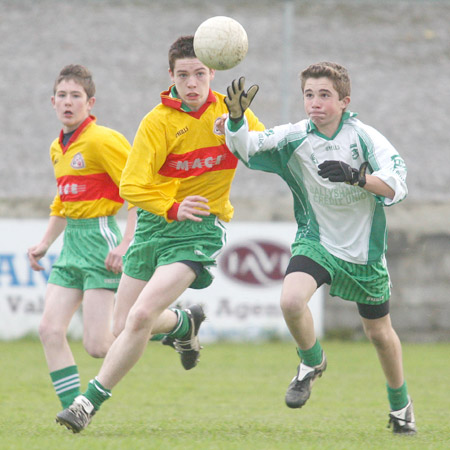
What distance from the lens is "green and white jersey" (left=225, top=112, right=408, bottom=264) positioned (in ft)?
18.8

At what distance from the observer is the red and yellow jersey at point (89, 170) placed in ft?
21.3

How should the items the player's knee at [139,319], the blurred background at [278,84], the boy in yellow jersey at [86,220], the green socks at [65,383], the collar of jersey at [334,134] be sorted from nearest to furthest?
the player's knee at [139,319], the collar of jersey at [334,134], the green socks at [65,383], the boy in yellow jersey at [86,220], the blurred background at [278,84]

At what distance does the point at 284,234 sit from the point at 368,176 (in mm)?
6332

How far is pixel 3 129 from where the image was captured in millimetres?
15484

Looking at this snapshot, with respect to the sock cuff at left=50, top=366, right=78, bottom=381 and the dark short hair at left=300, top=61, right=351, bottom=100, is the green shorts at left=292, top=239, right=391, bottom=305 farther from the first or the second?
the sock cuff at left=50, top=366, right=78, bottom=381

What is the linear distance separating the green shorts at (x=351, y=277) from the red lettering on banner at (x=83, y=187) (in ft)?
4.87

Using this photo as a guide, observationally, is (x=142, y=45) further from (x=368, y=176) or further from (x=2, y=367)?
(x=368, y=176)

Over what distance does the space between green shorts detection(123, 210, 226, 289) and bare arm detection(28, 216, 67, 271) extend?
0.87 m

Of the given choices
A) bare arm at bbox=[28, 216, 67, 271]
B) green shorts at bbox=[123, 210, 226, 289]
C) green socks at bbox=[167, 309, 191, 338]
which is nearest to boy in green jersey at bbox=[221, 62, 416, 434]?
green shorts at bbox=[123, 210, 226, 289]

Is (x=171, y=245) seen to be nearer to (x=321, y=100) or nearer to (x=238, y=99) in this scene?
(x=238, y=99)

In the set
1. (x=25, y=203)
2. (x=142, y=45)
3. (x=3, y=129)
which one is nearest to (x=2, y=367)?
(x=25, y=203)

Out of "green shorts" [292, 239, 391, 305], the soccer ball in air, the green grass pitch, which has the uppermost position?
the soccer ball in air

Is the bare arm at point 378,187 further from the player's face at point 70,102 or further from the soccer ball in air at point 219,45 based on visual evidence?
the player's face at point 70,102

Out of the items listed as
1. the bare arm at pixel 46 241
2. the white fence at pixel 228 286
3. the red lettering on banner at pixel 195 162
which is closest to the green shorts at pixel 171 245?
the red lettering on banner at pixel 195 162
